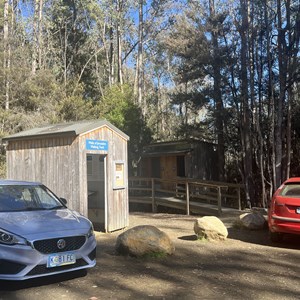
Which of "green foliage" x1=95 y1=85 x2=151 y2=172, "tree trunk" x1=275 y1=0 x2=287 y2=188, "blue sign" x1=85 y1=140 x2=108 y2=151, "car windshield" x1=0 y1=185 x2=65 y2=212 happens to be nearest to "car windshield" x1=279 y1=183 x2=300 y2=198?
"blue sign" x1=85 y1=140 x2=108 y2=151

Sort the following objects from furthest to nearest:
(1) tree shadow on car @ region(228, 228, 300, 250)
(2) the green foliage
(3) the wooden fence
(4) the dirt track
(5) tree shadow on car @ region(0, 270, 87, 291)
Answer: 1. (2) the green foliage
2. (3) the wooden fence
3. (1) tree shadow on car @ region(228, 228, 300, 250)
4. (5) tree shadow on car @ region(0, 270, 87, 291)
5. (4) the dirt track

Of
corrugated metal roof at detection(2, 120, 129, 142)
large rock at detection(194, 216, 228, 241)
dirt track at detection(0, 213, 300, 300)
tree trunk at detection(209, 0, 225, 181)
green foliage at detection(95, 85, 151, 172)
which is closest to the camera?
dirt track at detection(0, 213, 300, 300)

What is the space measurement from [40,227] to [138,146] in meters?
18.5

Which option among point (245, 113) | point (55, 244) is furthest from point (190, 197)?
point (55, 244)

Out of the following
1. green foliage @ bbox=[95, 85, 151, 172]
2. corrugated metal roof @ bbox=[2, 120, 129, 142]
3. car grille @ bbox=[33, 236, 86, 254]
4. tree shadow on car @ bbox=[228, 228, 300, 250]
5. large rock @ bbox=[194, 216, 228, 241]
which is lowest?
tree shadow on car @ bbox=[228, 228, 300, 250]

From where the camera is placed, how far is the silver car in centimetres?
478

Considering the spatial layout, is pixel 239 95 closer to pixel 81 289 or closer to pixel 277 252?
pixel 277 252

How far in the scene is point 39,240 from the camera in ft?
16.2

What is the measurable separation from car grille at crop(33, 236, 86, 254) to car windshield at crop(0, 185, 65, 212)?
107 centimetres

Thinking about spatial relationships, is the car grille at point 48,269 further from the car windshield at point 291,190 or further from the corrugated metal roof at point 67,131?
the car windshield at point 291,190

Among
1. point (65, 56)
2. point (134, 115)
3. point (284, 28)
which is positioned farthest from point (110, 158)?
point (65, 56)

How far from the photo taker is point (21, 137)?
10.2m

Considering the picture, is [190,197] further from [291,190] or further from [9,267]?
[9,267]

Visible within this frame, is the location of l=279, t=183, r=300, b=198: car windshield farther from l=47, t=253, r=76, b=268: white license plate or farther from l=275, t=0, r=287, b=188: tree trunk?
l=275, t=0, r=287, b=188: tree trunk
